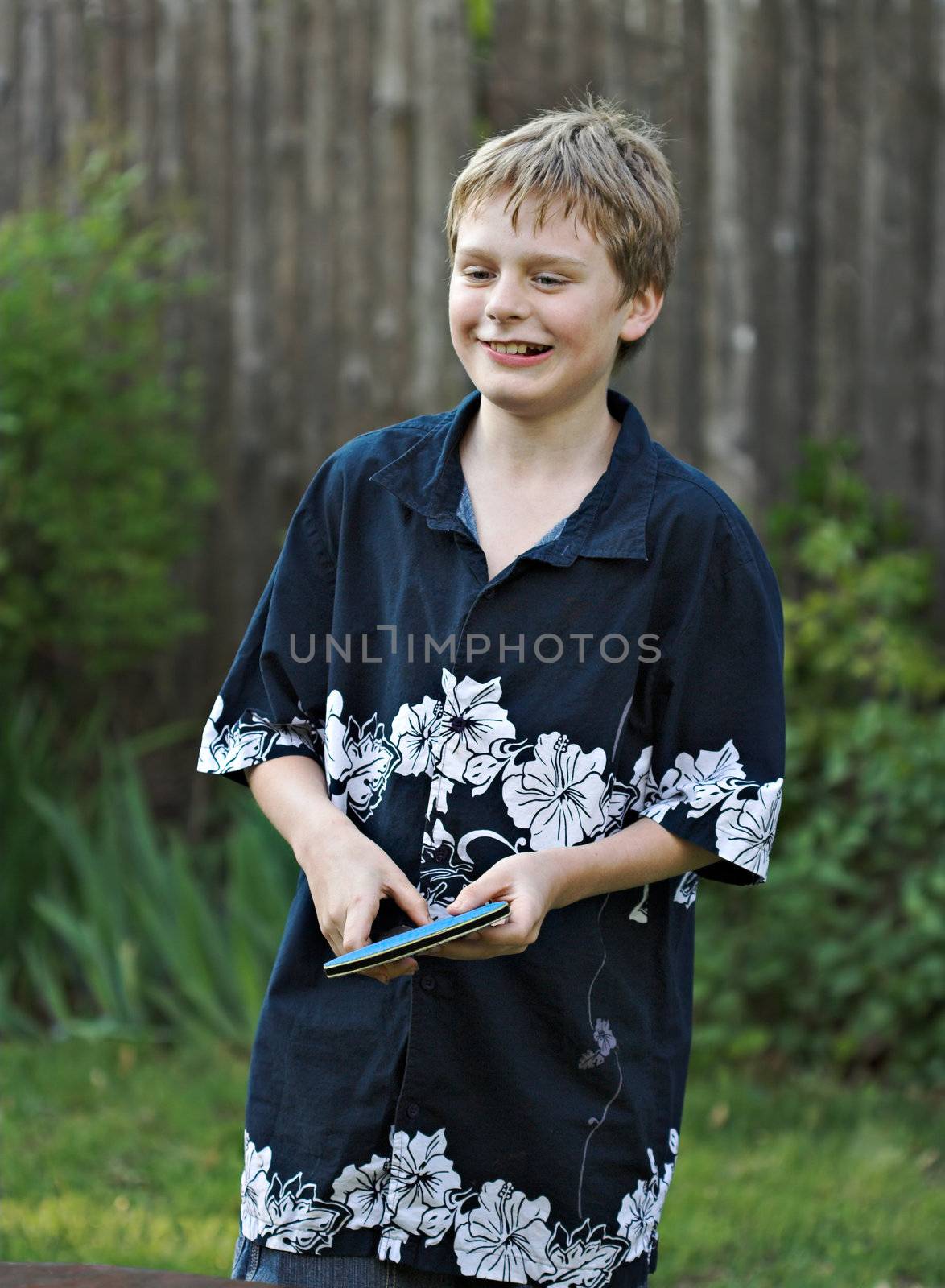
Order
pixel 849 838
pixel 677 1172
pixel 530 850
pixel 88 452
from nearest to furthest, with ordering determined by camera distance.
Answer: pixel 530 850 → pixel 677 1172 → pixel 849 838 → pixel 88 452

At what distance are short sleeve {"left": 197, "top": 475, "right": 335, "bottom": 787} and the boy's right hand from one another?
0.55 ft

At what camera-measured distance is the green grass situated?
8.84ft

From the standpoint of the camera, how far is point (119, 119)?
4.63 metres

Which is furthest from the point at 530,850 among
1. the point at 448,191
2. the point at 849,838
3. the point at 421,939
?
the point at 448,191

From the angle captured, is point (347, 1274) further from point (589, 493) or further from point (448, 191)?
point (448, 191)

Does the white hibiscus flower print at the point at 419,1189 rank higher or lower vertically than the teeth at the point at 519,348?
lower

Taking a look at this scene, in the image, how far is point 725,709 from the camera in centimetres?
156

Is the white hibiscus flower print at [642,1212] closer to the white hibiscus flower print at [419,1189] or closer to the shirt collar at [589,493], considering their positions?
the white hibiscus flower print at [419,1189]

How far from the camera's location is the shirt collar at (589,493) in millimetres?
1559

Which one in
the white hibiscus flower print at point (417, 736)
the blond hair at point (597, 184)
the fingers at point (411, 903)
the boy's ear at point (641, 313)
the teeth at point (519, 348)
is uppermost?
the blond hair at point (597, 184)

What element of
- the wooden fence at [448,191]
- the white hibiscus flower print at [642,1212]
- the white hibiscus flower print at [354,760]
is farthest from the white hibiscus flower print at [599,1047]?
the wooden fence at [448,191]

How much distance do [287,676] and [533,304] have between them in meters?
0.50

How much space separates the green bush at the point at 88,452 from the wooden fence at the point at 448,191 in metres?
0.23

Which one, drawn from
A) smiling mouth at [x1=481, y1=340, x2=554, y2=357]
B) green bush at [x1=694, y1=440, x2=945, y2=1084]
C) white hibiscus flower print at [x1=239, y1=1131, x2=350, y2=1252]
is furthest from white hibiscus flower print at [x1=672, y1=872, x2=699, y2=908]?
green bush at [x1=694, y1=440, x2=945, y2=1084]
